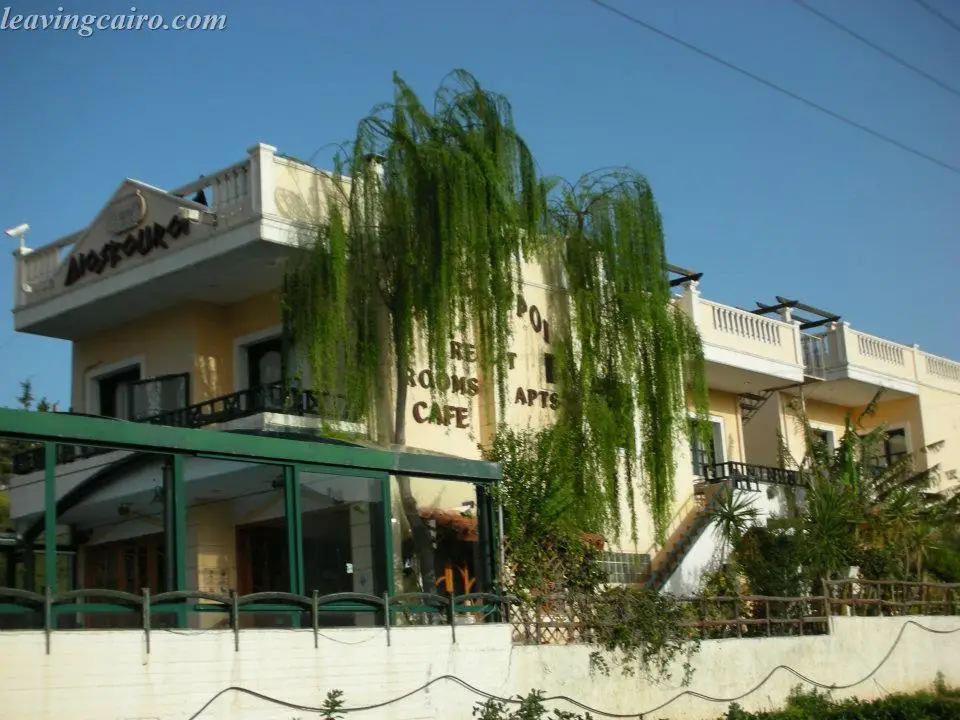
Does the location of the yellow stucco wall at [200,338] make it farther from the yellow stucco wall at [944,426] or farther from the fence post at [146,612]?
the yellow stucco wall at [944,426]

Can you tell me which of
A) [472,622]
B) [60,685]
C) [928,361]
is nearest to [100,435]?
[60,685]

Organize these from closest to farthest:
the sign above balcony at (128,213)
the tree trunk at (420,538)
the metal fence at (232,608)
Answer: the metal fence at (232,608)
the tree trunk at (420,538)
the sign above balcony at (128,213)

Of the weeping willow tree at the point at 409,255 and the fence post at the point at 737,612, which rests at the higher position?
the weeping willow tree at the point at 409,255

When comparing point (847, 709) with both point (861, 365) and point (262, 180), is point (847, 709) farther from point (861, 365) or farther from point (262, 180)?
point (861, 365)

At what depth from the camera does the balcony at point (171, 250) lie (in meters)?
20.8

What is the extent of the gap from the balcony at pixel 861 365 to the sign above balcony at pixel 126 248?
19585mm

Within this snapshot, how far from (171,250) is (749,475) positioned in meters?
15.3

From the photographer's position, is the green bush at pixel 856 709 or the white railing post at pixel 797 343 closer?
the green bush at pixel 856 709

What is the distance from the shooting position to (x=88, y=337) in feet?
82.3

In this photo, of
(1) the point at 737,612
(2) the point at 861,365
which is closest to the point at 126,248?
(1) the point at 737,612

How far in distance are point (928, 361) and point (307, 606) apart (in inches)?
1173

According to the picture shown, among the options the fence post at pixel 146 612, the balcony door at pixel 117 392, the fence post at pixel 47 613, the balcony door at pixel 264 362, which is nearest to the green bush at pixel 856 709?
the fence post at pixel 146 612

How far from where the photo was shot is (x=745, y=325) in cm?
3192

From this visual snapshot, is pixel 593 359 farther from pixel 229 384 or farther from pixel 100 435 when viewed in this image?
pixel 100 435
